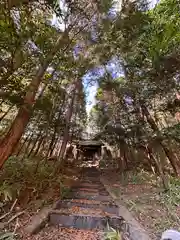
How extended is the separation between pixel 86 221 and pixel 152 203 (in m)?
1.85

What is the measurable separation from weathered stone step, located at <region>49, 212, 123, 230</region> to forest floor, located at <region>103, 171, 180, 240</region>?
532 mm

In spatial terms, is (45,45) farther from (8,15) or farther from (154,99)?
(154,99)

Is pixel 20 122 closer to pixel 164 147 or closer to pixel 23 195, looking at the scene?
pixel 23 195

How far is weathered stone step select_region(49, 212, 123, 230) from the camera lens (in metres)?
3.57

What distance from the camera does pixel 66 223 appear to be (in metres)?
3.68

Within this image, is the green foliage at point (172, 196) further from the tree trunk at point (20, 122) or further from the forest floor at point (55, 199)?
the tree trunk at point (20, 122)

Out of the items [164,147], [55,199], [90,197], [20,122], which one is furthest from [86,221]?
[164,147]

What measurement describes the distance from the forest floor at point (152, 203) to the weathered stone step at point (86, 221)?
532mm

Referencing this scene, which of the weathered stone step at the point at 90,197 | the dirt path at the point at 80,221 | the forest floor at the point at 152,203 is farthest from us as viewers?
the weathered stone step at the point at 90,197

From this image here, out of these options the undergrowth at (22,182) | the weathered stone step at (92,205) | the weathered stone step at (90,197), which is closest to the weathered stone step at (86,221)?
the weathered stone step at (92,205)

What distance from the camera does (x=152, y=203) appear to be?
15.1 ft

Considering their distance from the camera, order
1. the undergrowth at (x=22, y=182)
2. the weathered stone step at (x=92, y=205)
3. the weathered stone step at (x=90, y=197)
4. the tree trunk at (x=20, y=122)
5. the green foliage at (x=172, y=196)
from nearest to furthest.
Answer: the tree trunk at (x=20, y=122) → the undergrowth at (x=22, y=182) → the weathered stone step at (x=92, y=205) → the green foliage at (x=172, y=196) → the weathered stone step at (x=90, y=197)

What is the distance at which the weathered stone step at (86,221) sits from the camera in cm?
357

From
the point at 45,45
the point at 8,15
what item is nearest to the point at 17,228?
the point at 8,15
